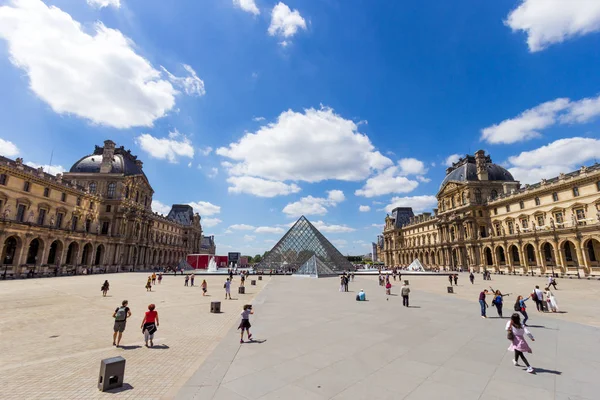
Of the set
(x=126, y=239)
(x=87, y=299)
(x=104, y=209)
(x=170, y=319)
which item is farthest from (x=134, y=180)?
(x=170, y=319)

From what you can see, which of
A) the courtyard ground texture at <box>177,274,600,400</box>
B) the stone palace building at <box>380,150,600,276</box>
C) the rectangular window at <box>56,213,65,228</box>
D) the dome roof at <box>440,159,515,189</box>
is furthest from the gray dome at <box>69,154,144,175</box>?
the dome roof at <box>440,159,515,189</box>

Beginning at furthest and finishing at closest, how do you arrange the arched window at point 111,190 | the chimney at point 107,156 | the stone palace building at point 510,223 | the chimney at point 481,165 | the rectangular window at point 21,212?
1. the chimney at point 481,165
2. the chimney at point 107,156
3. the arched window at point 111,190
4. the stone palace building at point 510,223
5. the rectangular window at point 21,212

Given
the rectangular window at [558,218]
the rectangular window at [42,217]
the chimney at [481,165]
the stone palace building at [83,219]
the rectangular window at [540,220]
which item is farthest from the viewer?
the chimney at [481,165]

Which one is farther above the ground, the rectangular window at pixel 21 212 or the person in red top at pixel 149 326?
the rectangular window at pixel 21 212

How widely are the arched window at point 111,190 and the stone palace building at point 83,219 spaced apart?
12cm

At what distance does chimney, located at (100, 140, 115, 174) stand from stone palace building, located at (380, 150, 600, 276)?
6741cm

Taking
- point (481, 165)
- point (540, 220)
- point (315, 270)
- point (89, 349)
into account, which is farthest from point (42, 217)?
point (481, 165)

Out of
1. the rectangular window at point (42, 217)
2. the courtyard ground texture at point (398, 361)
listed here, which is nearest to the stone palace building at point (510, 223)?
the courtyard ground texture at point (398, 361)

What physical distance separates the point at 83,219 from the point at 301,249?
35.2 m

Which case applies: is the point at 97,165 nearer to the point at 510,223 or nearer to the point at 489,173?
the point at 510,223

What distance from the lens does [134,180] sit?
54.5 metres

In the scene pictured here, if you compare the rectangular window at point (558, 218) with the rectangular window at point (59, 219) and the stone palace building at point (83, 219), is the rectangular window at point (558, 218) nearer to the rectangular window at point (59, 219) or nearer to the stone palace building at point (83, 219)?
the stone palace building at point (83, 219)

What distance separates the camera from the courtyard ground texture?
4984mm

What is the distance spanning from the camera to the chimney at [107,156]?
52331 mm
